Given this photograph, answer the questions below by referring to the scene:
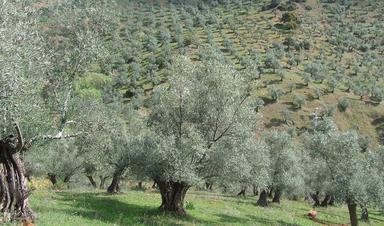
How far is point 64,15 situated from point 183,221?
1639cm

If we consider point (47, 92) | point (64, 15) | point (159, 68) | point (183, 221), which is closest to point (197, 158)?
point (183, 221)

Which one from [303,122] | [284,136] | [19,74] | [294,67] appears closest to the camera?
[19,74]

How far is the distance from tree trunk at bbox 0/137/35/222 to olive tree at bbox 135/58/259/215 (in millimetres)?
10157

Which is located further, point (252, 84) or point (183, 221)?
point (252, 84)

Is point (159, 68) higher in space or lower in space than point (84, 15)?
higher

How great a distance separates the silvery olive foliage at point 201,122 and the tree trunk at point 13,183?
1004cm

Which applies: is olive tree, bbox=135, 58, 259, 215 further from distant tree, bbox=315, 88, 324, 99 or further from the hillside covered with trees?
distant tree, bbox=315, 88, 324, 99

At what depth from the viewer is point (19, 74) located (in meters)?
19.5

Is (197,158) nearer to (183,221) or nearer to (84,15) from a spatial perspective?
(183,221)

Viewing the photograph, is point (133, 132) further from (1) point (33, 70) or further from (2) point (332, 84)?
(2) point (332, 84)

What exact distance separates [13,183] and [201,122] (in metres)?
14.9

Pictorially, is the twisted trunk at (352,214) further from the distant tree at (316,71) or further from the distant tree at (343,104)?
the distant tree at (316,71)

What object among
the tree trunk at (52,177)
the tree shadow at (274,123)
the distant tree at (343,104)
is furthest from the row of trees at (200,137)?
the distant tree at (343,104)

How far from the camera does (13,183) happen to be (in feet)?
77.9
